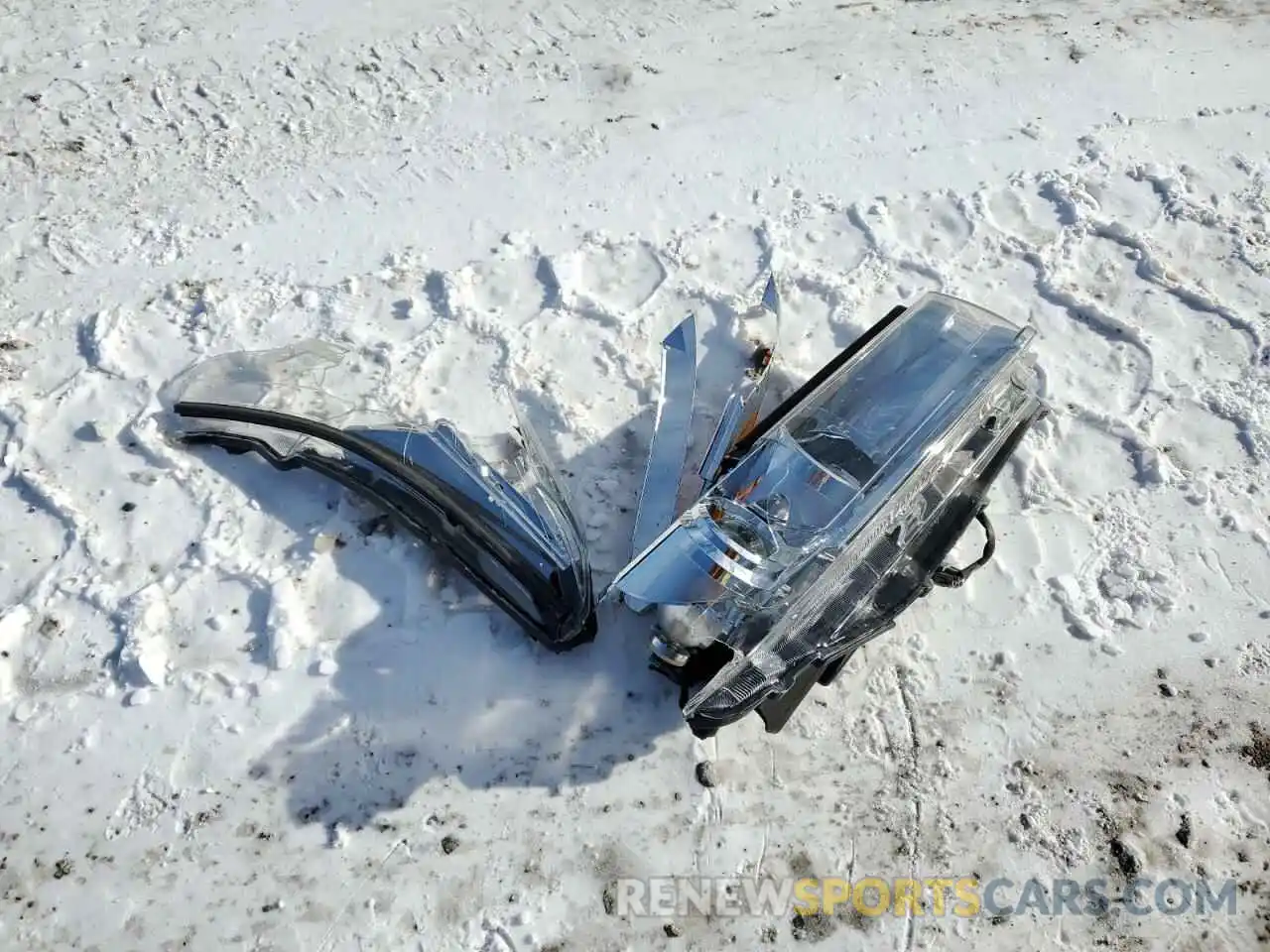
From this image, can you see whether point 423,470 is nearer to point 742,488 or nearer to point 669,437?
point 669,437

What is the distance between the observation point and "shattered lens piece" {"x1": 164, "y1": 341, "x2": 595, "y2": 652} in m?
3.82

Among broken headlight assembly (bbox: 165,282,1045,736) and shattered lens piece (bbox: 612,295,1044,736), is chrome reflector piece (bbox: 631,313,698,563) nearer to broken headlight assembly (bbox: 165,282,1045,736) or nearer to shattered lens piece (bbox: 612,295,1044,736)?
broken headlight assembly (bbox: 165,282,1045,736)

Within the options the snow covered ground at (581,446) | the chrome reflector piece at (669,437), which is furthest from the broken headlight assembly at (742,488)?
the snow covered ground at (581,446)

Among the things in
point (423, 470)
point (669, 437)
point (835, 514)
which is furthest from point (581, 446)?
point (835, 514)

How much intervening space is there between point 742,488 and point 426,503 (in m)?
1.41

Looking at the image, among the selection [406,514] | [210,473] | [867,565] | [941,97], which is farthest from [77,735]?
[941,97]

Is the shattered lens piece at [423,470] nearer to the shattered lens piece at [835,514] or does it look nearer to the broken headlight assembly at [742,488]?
the broken headlight assembly at [742,488]

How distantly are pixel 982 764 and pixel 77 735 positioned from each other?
3666 millimetres

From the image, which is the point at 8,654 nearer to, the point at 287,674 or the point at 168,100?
the point at 287,674

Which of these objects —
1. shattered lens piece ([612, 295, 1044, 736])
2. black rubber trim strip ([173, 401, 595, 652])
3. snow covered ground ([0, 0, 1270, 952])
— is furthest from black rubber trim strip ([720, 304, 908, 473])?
black rubber trim strip ([173, 401, 595, 652])

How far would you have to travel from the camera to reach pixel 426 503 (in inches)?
156

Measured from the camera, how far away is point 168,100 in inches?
230

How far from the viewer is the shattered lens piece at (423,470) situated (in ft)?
12.5

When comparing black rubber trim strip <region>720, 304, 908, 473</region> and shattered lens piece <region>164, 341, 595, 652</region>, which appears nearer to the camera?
shattered lens piece <region>164, 341, 595, 652</region>
